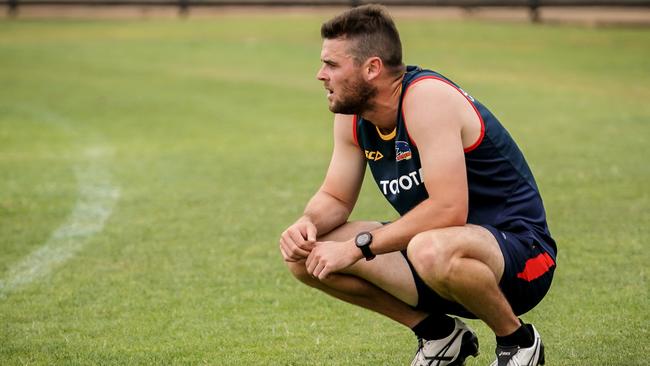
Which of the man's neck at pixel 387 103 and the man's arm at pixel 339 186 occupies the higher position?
Result: the man's neck at pixel 387 103

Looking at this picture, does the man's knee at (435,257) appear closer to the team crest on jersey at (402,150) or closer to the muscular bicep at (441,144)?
the muscular bicep at (441,144)

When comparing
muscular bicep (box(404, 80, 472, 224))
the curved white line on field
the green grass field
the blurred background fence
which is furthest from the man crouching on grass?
the blurred background fence

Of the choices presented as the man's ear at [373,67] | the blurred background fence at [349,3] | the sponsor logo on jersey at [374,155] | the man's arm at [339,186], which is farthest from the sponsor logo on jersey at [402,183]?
the blurred background fence at [349,3]

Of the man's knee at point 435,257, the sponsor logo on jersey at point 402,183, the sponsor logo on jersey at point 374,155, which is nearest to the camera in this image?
the man's knee at point 435,257

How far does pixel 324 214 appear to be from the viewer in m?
5.18

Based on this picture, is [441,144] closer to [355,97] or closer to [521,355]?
[355,97]

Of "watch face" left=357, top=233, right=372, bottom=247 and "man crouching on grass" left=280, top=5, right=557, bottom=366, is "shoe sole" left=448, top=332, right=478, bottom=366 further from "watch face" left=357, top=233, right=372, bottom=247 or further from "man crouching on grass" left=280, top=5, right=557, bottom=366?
"watch face" left=357, top=233, right=372, bottom=247

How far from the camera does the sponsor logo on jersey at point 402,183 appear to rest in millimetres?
4836

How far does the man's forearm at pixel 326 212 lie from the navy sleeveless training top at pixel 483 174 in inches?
12.7

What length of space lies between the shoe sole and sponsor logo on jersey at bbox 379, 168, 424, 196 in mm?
787

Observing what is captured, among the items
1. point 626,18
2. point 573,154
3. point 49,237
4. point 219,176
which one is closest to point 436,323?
point 49,237

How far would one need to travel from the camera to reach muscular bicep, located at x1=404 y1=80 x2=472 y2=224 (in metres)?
4.51

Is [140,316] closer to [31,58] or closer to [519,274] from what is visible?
[519,274]

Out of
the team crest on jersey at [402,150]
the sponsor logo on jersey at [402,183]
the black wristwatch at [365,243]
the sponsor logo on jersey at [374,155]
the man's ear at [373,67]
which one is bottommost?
the black wristwatch at [365,243]
